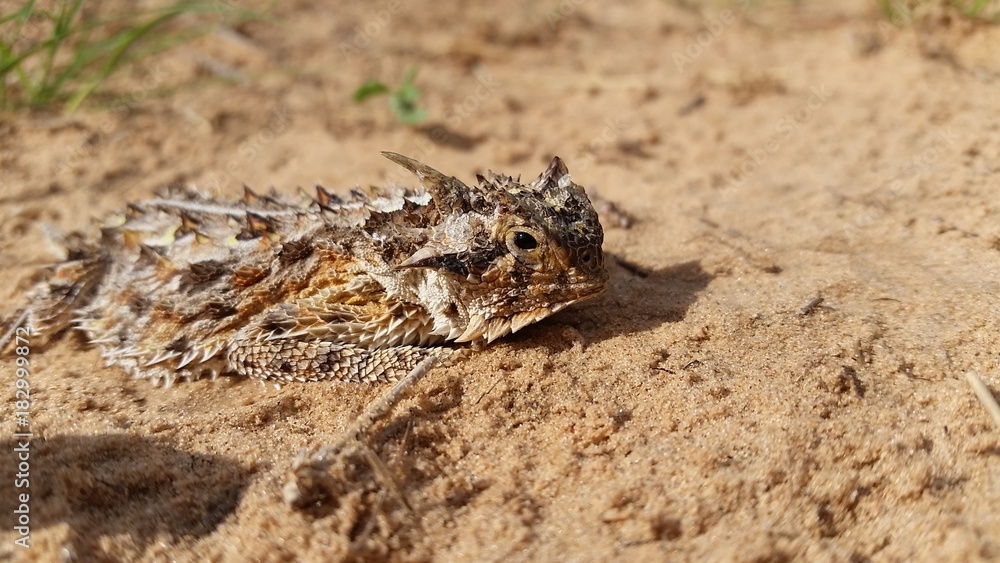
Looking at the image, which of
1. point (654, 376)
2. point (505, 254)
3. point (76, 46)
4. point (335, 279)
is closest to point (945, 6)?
point (654, 376)

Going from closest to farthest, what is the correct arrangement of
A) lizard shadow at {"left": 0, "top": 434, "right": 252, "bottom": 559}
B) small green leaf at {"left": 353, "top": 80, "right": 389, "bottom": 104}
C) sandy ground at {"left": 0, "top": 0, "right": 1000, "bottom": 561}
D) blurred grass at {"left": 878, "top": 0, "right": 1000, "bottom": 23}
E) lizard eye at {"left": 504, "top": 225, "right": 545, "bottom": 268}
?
sandy ground at {"left": 0, "top": 0, "right": 1000, "bottom": 561}, lizard shadow at {"left": 0, "top": 434, "right": 252, "bottom": 559}, lizard eye at {"left": 504, "top": 225, "right": 545, "bottom": 268}, blurred grass at {"left": 878, "top": 0, "right": 1000, "bottom": 23}, small green leaf at {"left": 353, "top": 80, "right": 389, "bottom": 104}

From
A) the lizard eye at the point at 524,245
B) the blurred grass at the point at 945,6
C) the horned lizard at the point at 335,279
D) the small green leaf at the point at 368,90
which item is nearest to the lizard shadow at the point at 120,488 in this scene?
the horned lizard at the point at 335,279

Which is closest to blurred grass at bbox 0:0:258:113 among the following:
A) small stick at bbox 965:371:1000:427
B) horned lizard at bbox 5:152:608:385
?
horned lizard at bbox 5:152:608:385

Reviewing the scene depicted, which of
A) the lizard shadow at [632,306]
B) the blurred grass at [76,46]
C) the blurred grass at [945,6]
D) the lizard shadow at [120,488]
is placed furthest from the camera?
the blurred grass at [945,6]

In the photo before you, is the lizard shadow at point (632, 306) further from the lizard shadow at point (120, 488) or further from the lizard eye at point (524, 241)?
the lizard shadow at point (120, 488)

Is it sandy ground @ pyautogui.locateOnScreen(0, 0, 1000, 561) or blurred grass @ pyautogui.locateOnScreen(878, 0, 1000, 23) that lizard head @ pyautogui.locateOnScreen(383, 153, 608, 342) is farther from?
blurred grass @ pyautogui.locateOnScreen(878, 0, 1000, 23)

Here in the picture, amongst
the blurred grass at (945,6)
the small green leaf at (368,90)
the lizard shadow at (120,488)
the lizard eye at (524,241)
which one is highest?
the blurred grass at (945,6)

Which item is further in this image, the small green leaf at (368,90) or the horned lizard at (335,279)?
the small green leaf at (368,90)
